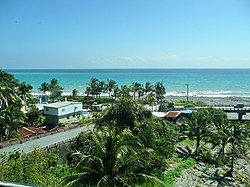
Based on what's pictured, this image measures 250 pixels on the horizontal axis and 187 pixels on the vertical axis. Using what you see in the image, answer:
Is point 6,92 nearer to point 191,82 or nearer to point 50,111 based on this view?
point 50,111

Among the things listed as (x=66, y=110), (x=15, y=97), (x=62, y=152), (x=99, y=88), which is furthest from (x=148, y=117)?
(x=99, y=88)

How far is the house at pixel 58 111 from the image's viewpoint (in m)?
28.8

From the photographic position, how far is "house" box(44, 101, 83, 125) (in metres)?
28.8

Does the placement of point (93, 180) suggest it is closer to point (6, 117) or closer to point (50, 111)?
point (6, 117)

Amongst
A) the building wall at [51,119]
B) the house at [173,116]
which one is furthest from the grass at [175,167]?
the building wall at [51,119]

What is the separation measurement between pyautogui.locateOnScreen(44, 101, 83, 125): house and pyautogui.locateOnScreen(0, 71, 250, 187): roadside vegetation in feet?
3.61

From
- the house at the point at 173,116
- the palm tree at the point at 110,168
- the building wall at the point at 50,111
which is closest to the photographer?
the palm tree at the point at 110,168

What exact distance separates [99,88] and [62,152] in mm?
36337

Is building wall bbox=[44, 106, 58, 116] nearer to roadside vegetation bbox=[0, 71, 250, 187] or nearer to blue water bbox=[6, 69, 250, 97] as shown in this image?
roadside vegetation bbox=[0, 71, 250, 187]

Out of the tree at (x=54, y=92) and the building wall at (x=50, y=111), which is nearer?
the building wall at (x=50, y=111)

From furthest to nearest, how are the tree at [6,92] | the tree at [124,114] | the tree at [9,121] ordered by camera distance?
the tree at [6,92] → the tree at [9,121] → the tree at [124,114]

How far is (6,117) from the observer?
71.2ft

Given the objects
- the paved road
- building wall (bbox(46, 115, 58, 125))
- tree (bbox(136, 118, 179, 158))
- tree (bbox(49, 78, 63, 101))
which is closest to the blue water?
tree (bbox(49, 78, 63, 101))

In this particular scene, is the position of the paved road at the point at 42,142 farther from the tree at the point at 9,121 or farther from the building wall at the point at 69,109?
the building wall at the point at 69,109
